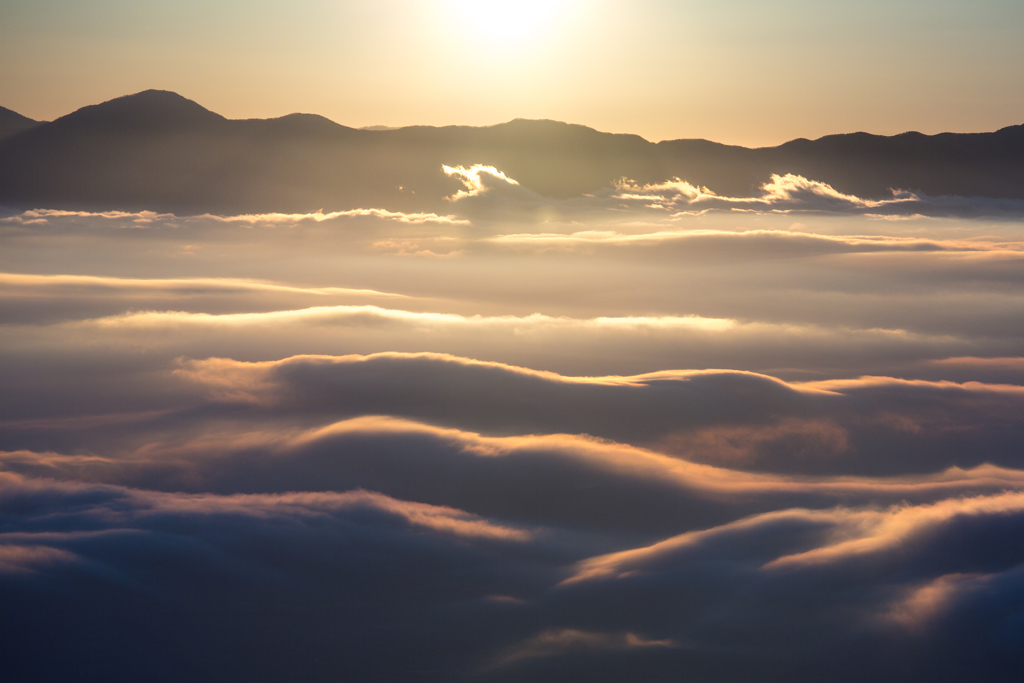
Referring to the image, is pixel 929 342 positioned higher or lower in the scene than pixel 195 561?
lower

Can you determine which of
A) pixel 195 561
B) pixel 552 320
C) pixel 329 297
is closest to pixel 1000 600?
pixel 195 561

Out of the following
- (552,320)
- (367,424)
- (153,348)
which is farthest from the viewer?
(552,320)

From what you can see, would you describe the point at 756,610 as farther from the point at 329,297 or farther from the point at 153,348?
the point at 329,297

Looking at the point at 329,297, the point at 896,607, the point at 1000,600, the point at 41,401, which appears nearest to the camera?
the point at 1000,600

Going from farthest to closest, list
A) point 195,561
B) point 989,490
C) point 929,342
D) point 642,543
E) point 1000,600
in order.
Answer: point 929,342 → point 989,490 → point 642,543 → point 195,561 → point 1000,600

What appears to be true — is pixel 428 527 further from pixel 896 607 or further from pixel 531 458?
pixel 896 607

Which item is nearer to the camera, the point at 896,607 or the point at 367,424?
the point at 896,607

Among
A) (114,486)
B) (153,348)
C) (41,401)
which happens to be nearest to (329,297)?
(153,348)

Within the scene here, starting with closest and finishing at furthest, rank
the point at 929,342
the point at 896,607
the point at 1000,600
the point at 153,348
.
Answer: the point at 1000,600
the point at 896,607
the point at 153,348
the point at 929,342

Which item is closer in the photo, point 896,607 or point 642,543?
point 896,607
